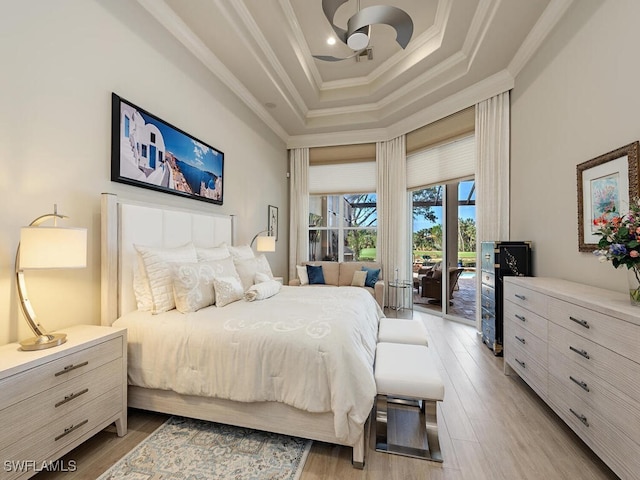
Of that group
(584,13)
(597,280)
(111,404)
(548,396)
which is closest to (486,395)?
(548,396)

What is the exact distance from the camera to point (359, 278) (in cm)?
485

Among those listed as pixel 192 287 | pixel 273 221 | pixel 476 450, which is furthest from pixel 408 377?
pixel 273 221

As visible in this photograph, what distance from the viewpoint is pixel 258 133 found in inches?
175

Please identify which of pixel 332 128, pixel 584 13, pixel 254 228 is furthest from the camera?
pixel 332 128

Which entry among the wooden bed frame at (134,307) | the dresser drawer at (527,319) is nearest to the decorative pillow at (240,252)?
the wooden bed frame at (134,307)

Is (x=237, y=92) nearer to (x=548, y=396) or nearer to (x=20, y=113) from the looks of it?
(x=20, y=113)

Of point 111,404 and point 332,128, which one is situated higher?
point 332,128

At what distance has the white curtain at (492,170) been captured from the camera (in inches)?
140

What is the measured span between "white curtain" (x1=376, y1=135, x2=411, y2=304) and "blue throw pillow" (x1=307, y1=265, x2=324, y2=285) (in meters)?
1.12

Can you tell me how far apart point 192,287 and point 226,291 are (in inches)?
10.4

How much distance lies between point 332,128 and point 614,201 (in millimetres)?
4100

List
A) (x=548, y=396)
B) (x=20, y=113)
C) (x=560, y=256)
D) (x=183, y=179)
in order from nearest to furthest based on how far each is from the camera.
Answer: (x=20, y=113) < (x=548, y=396) < (x=560, y=256) < (x=183, y=179)

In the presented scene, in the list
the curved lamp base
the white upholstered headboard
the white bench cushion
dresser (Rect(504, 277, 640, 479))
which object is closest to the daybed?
the white upholstered headboard

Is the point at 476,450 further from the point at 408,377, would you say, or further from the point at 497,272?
the point at 497,272
